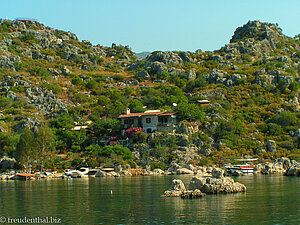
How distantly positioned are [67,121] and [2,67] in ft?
147

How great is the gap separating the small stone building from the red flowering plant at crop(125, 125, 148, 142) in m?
2.55

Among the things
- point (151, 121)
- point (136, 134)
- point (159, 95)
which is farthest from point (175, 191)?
point (159, 95)

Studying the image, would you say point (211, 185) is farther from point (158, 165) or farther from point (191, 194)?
point (158, 165)

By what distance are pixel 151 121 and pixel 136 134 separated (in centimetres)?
628

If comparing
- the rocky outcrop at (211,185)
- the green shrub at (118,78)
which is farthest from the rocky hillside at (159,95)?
the rocky outcrop at (211,185)

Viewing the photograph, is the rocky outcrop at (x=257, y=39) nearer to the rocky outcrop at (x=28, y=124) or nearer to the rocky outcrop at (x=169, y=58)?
the rocky outcrop at (x=169, y=58)

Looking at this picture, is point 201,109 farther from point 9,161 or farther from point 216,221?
point 216,221

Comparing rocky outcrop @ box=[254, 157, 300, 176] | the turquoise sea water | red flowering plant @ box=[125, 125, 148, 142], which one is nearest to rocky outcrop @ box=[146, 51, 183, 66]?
red flowering plant @ box=[125, 125, 148, 142]

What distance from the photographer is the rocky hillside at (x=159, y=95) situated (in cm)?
7575

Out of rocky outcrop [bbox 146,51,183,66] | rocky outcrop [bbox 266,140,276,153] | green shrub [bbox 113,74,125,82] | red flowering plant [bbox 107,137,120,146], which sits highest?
rocky outcrop [bbox 146,51,183,66]

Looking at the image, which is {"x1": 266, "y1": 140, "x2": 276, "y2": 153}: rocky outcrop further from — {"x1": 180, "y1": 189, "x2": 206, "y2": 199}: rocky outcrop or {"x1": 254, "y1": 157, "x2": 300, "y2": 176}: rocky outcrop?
{"x1": 180, "y1": 189, "x2": 206, "y2": 199}: rocky outcrop

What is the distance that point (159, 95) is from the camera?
348 ft

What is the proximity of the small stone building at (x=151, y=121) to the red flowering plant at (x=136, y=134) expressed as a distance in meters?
2.55

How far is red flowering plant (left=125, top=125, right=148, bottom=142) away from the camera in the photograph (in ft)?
255
